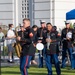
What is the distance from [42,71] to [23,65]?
4179mm

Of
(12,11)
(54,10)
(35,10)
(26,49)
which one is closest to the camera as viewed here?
(26,49)

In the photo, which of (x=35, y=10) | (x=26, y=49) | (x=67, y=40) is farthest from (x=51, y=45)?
(x=35, y=10)

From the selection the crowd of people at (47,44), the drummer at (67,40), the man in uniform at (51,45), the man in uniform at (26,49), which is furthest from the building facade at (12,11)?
the man in uniform at (26,49)

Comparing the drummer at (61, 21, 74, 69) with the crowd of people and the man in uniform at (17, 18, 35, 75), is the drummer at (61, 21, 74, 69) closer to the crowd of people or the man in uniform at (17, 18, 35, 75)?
the crowd of people

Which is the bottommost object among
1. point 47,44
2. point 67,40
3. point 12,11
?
point 67,40

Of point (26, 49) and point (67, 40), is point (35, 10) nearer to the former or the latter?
point (67, 40)

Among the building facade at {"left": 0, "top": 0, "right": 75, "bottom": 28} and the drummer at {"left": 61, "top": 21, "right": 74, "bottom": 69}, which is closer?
the drummer at {"left": 61, "top": 21, "right": 74, "bottom": 69}

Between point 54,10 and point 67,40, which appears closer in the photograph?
point 67,40

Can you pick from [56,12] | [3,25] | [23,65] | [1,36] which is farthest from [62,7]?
[23,65]

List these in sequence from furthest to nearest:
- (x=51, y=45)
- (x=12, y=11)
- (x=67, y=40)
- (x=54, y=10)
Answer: (x=12, y=11), (x=54, y=10), (x=67, y=40), (x=51, y=45)

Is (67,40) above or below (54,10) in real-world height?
below

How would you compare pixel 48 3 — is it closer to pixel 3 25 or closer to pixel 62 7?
pixel 62 7

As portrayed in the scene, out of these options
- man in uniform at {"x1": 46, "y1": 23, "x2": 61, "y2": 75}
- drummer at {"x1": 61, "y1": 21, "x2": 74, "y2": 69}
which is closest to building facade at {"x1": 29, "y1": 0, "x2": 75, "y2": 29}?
drummer at {"x1": 61, "y1": 21, "x2": 74, "y2": 69}

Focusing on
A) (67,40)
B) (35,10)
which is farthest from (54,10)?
(67,40)
